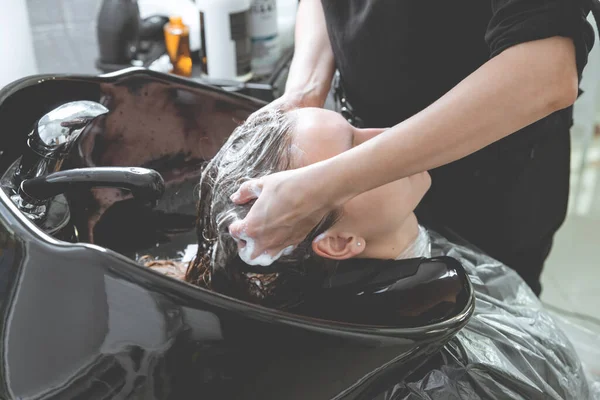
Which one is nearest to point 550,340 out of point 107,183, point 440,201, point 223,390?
point 440,201

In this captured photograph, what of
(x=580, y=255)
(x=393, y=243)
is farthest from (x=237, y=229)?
(x=580, y=255)

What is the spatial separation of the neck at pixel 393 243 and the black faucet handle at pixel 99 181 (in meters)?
0.32

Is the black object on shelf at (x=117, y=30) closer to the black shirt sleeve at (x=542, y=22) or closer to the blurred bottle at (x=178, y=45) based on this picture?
the blurred bottle at (x=178, y=45)

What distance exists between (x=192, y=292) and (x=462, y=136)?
365 millimetres

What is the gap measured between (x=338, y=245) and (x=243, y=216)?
145mm

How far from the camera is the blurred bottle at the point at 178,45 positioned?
1.75m

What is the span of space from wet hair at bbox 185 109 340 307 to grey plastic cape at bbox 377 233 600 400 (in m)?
0.21

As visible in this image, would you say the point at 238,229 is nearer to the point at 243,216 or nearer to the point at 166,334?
the point at 243,216

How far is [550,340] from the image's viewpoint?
1084 mm

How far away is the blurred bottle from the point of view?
68.7 inches

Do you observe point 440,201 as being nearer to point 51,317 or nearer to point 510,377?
point 510,377

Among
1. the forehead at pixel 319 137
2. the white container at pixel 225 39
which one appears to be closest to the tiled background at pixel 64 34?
the white container at pixel 225 39

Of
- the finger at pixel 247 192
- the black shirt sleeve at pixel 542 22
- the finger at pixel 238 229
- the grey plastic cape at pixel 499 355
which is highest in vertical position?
the black shirt sleeve at pixel 542 22

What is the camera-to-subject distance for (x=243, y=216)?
0.89m
